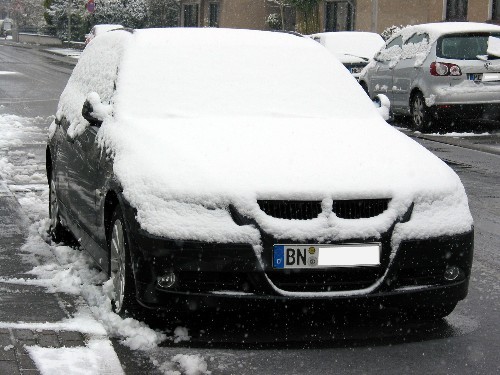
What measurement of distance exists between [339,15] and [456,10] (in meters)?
9.86

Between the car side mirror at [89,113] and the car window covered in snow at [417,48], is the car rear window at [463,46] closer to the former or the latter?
the car window covered in snow at [417,48]

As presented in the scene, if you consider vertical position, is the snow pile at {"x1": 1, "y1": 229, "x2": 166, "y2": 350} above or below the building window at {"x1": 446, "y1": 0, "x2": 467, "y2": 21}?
below

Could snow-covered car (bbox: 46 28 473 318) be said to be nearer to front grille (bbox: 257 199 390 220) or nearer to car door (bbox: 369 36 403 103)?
front grille (bbox: 257 199 390 220)

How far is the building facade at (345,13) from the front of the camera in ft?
106

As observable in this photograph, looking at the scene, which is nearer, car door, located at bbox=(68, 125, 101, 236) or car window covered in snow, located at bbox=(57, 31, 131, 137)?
car door, located at bbox=(68, 125, 101, 236)

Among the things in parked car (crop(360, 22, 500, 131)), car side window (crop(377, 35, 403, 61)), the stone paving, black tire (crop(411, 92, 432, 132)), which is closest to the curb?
black tire (crop(411, 92, 432, 132))

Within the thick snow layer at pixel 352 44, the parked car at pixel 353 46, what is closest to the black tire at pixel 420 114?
the parked car at pixel 353 46

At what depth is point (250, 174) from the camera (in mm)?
5121

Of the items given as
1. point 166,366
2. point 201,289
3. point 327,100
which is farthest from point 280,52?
point 166,366

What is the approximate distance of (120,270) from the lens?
213 inches

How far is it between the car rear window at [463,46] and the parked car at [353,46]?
7196mm

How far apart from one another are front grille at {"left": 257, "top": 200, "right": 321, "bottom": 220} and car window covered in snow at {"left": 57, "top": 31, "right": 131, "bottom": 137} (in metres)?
1.74

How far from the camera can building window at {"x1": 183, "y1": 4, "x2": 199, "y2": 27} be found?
59062 mm

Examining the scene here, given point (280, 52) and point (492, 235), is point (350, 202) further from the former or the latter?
point (492, 235)
